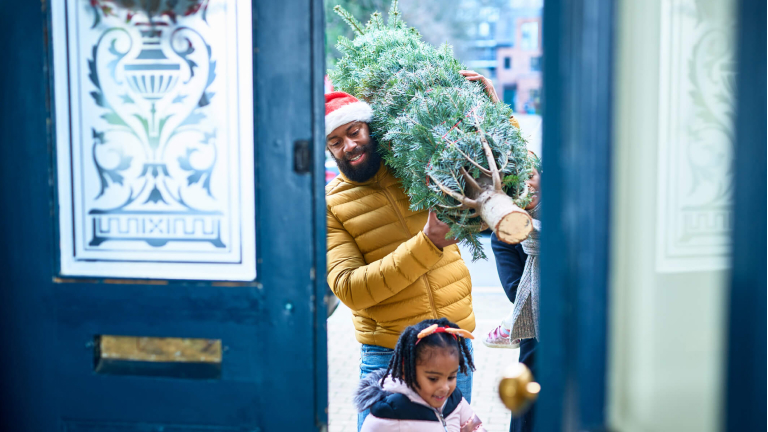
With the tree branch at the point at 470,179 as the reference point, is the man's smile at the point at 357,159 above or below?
above

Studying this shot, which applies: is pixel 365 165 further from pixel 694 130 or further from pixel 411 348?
pixel 694 130

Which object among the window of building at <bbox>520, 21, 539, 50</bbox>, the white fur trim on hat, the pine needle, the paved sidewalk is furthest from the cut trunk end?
the window of building at <bbox>520, 21, 539, 50</bbox>

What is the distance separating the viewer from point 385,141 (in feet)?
8.00

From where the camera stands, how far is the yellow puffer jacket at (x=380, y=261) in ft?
7.98

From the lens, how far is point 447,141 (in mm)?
2021

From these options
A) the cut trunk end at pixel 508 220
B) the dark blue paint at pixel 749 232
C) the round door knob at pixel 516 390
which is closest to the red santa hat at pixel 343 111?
the cut trunk end at pixel 508 220

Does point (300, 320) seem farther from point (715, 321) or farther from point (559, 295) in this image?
point (715, 321)

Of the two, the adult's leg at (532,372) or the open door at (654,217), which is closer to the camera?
the open door at (654,217)

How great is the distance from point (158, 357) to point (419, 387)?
1.01 m

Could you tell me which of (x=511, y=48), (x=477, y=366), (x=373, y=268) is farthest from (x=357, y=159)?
(x=511, y=48)

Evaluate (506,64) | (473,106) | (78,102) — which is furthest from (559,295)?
(506,64)

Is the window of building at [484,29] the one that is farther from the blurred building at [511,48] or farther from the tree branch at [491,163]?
the tree branch at [491,163]

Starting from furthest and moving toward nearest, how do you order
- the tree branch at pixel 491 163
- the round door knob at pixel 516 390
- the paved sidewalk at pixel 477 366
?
the paved sidewalk at pixel 477 366
the tree branch at pixel 491 163
the round door knob at pixel 516 390

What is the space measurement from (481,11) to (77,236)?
97.6 feet
